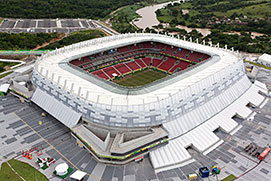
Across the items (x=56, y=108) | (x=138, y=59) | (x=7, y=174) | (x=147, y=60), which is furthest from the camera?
(x=138, y=59)

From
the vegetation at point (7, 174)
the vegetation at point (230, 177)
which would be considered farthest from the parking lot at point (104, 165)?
the vegetation at point (7, 174)

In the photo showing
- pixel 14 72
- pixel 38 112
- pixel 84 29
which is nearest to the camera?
pixel 38 112

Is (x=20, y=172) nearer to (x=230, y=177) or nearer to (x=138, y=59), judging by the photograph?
(x=230, y=177)

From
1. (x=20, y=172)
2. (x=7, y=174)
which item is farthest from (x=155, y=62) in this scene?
(x=7, y=174)

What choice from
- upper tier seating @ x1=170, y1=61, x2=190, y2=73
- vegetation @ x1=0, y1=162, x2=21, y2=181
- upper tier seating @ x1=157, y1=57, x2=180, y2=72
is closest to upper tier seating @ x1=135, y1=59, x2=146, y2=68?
upper tier seating @ x1=157, y1=57, x2=180, y2=72

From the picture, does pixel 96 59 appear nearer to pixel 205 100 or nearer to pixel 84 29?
pixel 205 100

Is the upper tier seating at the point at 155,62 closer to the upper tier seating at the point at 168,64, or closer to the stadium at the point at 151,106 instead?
the upper tier seating at the point at 168,64

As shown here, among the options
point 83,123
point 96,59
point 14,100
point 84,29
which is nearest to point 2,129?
point 14,100
